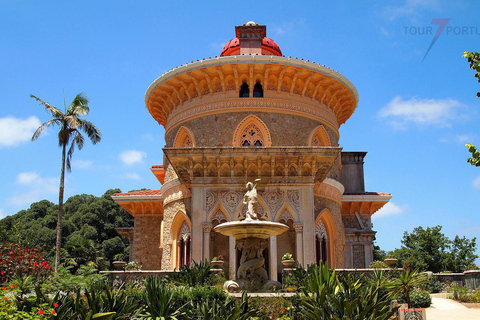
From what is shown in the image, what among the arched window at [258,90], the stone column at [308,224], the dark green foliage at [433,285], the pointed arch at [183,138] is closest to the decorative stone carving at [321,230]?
the stone column at [308,224]

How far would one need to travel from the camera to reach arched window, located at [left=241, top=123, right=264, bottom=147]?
21766 mm

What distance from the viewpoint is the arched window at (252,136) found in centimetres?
2177

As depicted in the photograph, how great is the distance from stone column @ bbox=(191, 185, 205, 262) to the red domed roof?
10053 millimetres

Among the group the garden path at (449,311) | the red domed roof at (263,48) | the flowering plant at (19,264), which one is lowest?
the garden path at (449,311)

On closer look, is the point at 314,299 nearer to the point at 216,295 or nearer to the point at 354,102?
the point at 216,295

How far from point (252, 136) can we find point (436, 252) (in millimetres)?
29718

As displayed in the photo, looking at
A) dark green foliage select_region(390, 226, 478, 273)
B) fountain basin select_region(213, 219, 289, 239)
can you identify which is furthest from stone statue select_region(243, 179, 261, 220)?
dark green foliage select_region(390, 226, 478, 273)

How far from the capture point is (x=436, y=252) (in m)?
44.6

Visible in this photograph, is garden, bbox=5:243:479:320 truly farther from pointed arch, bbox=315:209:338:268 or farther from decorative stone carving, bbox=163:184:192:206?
decorative stone carving, bbox=163:184:192:206

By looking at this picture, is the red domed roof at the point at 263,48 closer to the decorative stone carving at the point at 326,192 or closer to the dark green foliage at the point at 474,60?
the decorative stone carving at the point at 326,192

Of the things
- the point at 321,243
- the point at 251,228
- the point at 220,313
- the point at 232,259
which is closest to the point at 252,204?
the point at 251,228

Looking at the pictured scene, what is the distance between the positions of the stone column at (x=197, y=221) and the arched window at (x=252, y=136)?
12.9 feet

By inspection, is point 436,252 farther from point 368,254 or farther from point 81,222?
point 81,222

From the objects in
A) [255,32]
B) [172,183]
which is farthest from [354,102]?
[172,183]
